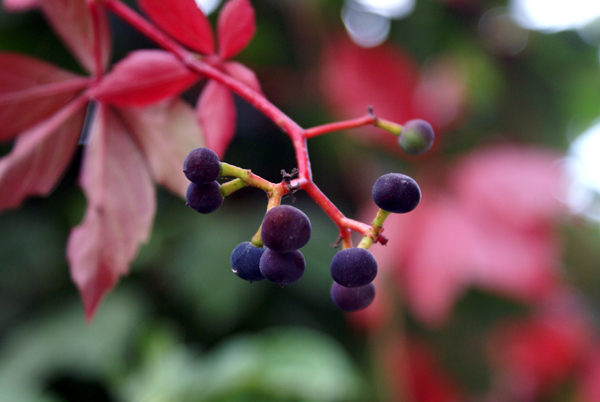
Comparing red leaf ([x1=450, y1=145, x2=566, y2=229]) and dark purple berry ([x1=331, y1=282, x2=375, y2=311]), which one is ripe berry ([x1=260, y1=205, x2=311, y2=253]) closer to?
dark purple berry ([x1=331, y1=282, x2=375, y2=311])

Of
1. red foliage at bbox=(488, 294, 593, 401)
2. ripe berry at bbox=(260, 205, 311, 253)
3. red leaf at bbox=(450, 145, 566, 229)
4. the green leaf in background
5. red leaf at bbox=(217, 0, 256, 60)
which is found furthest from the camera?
red foliage at bbox=(488, 294, 593, 401)

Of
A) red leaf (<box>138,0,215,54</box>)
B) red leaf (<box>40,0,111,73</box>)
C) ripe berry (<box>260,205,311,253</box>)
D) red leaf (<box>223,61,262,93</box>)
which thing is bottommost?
ripe berry (<box>260,205,311,253</box>)

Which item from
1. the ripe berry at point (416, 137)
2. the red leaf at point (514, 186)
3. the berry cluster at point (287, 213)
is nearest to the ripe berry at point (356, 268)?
the berry cluster at point (287, 213)

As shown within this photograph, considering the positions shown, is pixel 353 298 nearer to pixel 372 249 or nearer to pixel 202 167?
pixel 202 167

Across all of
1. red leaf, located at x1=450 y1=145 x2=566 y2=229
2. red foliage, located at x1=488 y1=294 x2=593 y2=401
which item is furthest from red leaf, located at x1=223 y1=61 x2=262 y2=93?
Result: red foliage, located at x1=488 y1=294 x2=593 y2=401

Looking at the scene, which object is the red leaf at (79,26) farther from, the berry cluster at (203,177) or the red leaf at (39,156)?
the berry cluster at (203,177)

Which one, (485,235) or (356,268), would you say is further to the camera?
(485,235)

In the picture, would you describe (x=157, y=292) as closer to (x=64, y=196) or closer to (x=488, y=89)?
(x=64, y=196)

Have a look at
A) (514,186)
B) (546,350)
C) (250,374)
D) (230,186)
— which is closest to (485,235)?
(514,186)
